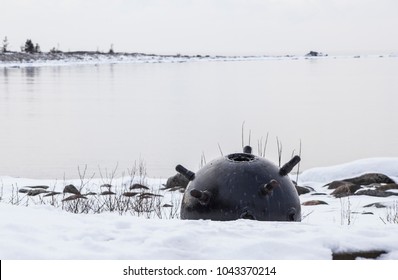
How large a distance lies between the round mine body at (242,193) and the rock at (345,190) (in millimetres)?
6174

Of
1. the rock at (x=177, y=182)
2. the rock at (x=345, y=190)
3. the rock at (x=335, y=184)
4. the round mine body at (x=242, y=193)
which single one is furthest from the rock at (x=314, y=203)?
the round mine body at (x=242, y=193)

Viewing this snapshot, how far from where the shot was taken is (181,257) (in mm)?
Answer: 5363

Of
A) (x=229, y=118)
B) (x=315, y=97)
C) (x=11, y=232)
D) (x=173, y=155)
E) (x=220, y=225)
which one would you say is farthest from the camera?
(x=315, y=97)

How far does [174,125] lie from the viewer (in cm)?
2600

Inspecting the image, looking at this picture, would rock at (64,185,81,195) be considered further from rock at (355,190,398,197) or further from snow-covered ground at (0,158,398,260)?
snow-covered ground at (0,158,398,260)

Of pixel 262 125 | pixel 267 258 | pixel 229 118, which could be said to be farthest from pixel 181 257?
pixel 229 118

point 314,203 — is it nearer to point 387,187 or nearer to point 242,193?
point 387,187

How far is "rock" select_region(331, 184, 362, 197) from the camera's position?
44.3 feet

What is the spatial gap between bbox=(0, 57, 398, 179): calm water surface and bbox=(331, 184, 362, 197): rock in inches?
196

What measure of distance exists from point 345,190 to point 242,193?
715cm

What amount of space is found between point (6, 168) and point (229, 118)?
42.5ft

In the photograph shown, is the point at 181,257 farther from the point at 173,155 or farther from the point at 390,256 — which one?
the point at 173,155

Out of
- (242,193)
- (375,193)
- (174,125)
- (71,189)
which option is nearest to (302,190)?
(375,193)

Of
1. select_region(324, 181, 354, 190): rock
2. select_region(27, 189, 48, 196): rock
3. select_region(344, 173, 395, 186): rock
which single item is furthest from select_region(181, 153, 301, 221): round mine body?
select_region(344, 173, 395, 186): rock
